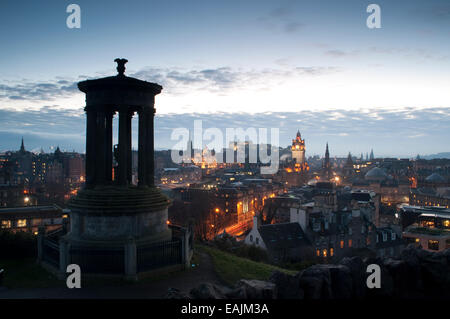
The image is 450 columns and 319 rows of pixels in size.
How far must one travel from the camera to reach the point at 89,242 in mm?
18812

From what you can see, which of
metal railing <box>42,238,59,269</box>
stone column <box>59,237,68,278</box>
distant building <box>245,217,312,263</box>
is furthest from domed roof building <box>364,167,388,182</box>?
stone column <box>59,237,68,278</box>

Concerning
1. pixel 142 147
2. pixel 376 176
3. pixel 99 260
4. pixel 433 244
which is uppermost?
pixel 142 147

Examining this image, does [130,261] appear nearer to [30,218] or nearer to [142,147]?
[142,147]

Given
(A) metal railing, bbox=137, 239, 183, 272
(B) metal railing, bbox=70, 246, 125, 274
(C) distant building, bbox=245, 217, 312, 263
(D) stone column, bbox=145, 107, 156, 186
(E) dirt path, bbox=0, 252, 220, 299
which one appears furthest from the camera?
(C) distant building, bbox=245, 217, 312, 263

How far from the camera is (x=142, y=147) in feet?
70.8

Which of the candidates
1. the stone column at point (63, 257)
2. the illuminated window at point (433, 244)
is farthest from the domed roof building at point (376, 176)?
the stone column at point (63, 257)

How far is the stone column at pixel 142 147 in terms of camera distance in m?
21.4

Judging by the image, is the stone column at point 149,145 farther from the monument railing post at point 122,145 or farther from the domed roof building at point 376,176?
the domed roof building at point 376,176

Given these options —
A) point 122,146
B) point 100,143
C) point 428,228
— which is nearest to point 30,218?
point 100,143

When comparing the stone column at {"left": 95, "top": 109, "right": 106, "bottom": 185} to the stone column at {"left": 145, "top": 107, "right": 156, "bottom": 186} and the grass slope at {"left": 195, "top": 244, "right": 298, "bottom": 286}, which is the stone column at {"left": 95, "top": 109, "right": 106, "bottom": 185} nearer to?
the stone column at {"left": 145, "top": 107, "right": 156, "bottom": 186}

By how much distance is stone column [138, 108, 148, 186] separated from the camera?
2144 centimetres

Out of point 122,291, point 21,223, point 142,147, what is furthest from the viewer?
point 21,223

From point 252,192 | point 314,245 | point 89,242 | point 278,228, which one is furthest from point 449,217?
point 89,242

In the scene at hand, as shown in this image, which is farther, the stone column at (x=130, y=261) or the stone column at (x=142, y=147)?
the stone column at (x=142, y=147)
